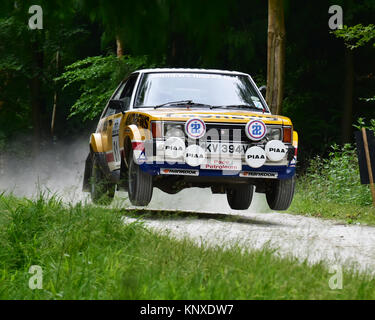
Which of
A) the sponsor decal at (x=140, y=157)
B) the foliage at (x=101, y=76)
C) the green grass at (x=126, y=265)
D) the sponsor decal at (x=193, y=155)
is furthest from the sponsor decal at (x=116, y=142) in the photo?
the foliage at (x=101, y=76)

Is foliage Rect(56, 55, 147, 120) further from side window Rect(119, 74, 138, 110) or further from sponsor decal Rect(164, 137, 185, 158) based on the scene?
sponsor decal Rect(164, 137, 185, 158)

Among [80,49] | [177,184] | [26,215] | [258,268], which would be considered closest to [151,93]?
[177,184]

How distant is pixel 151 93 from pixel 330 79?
16803 mm

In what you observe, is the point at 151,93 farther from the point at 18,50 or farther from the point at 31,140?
the point at 31,140

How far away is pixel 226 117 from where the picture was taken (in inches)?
389

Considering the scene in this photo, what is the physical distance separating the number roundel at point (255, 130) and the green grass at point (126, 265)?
2662mm

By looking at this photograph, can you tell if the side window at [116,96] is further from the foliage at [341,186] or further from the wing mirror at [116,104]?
the foliage at [341,186]

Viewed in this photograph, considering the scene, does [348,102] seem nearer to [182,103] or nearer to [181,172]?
[182,103]

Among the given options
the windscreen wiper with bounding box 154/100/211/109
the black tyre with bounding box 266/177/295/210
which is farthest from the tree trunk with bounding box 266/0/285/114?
the black tyre with bounding box 266/177/295/210

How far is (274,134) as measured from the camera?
1012cm

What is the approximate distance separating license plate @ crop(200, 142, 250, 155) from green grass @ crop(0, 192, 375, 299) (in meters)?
2.23

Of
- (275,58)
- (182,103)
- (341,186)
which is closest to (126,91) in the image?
(182,103)

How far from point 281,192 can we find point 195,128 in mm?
1677

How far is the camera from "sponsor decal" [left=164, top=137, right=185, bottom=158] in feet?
31.5
